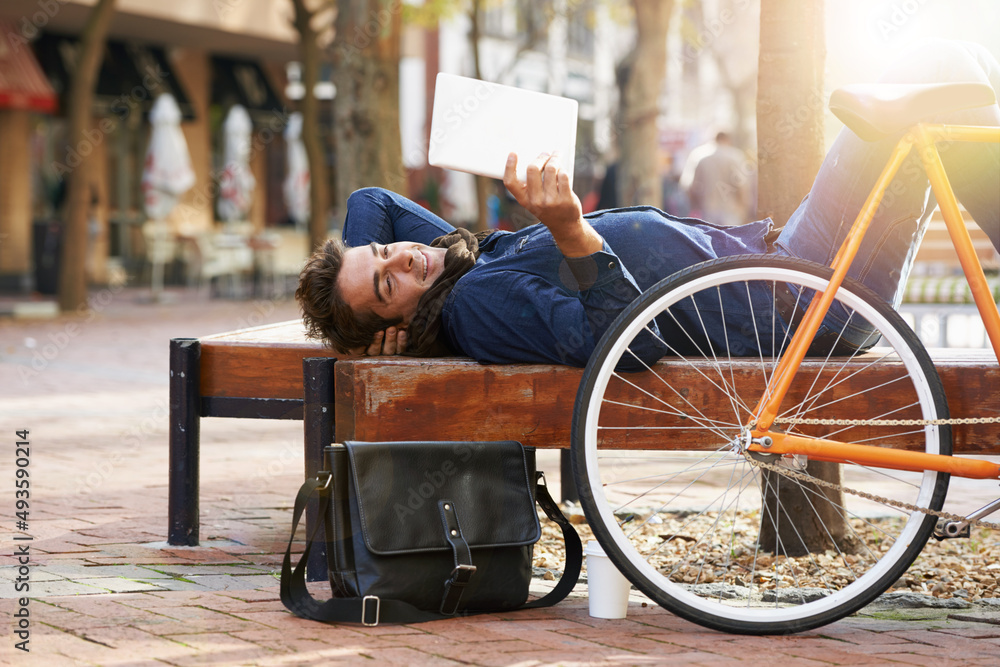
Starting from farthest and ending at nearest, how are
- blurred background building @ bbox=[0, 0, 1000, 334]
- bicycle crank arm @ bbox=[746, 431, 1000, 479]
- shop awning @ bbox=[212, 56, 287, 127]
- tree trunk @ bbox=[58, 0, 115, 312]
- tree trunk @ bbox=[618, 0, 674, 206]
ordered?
shop awning @ bbox=[212, 56, 287, 127]
blurred background building @ bbox=[0, 0, 1000, 334]
tree trunk @ bbox=[58, 0, 115, 312]
tree trunk @ bbox=[618, 0, 674, 206]
bicycle crank arm @ bbox=[746, 431, 1000, 479]

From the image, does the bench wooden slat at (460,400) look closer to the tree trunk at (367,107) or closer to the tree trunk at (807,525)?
the tree trunk at (807,525)

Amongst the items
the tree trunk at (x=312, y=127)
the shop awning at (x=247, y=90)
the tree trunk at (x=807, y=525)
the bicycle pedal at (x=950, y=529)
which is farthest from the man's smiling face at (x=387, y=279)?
the shop awning at (x=247, y=90)

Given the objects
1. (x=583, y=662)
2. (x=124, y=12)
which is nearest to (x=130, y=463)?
(x=583, y=662)

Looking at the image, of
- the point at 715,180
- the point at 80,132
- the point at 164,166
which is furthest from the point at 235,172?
the point at 715,180

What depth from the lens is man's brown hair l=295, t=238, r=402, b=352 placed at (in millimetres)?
3545

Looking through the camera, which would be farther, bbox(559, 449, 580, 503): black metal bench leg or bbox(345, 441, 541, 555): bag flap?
bbox(559, 449, 580, 503): black metal bench leg

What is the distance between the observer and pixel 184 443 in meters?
3.92

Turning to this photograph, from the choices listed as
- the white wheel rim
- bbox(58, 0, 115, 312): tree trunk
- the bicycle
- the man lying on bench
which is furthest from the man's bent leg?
bbox(58, 0, 115, 312): tree trunk

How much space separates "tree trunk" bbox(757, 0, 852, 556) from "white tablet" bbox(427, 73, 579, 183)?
4.62ft

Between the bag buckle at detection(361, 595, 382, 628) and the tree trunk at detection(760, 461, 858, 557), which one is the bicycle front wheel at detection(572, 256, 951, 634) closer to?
the tree trunk at detection(760, 461, 858, 557)

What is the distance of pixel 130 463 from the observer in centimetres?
559

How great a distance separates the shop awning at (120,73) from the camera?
19406 mm

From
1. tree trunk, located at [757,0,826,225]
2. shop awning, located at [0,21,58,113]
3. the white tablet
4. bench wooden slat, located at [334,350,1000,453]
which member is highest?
shop awning, located at [0,21,58,113]

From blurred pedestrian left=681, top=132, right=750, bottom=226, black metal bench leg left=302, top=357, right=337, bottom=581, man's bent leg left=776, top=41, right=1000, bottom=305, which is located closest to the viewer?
man's bent leg left=776, top=41, right=1000, bottom=305
